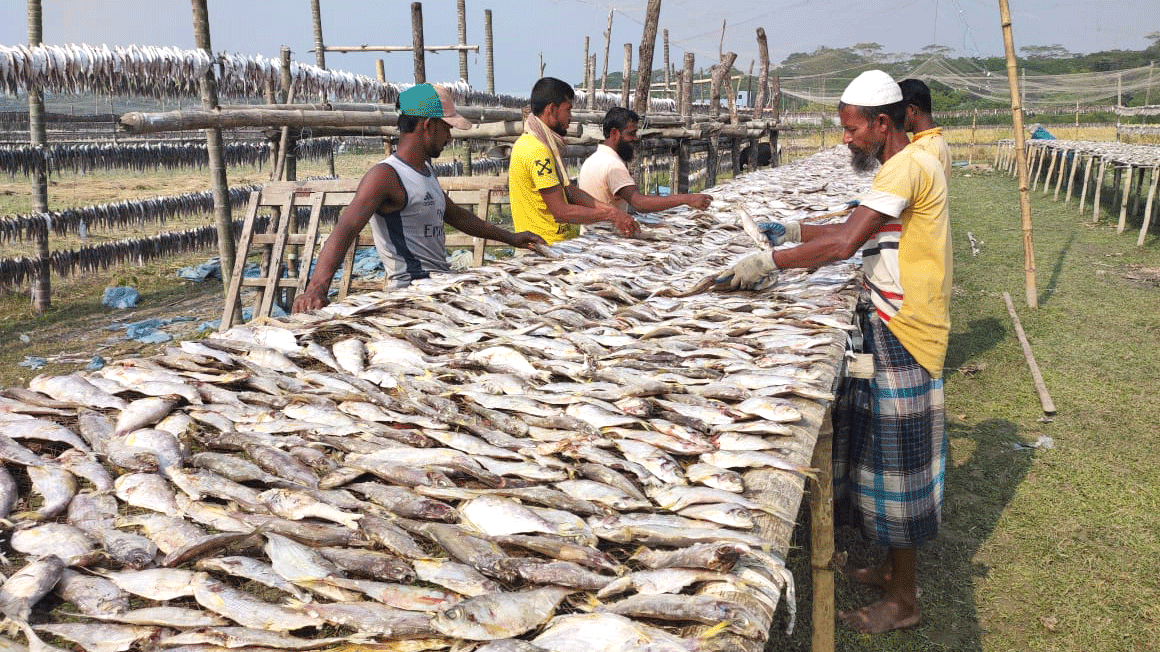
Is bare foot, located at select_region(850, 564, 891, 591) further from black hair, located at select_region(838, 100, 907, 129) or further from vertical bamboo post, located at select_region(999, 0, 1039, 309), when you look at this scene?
vertical bamboo post, located at select_region(999, 0, 1039, 309)

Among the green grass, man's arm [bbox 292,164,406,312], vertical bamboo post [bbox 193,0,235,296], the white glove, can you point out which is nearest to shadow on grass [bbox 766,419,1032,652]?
the green grass

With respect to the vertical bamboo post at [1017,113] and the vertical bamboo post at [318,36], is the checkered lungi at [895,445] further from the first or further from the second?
the vertical bamboo post at [318,36]

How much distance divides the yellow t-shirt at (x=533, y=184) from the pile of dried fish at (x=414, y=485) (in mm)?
2150

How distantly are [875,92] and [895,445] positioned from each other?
1.58 meters

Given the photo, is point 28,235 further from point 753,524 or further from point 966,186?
point 966,186

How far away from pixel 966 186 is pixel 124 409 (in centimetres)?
2663

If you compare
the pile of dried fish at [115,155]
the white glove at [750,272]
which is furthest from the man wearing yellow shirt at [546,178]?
the pile of dried fish at [115,155]

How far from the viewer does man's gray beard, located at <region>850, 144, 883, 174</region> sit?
342 centimetres

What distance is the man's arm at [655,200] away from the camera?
6.14 m

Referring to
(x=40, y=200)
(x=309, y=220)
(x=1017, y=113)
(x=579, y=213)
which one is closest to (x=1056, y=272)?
(x=1017, y=113)

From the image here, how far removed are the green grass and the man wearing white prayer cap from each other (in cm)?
59

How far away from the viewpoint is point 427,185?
4293 millimetres

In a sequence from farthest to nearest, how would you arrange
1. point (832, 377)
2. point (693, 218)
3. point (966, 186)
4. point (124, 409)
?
point (966, 186) < point (693, 218) < point (832, 377) < point (124, 409)

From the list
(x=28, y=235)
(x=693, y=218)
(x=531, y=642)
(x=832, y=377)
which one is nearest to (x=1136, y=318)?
(x=693, y=218)
